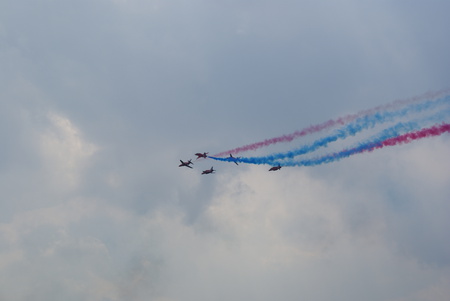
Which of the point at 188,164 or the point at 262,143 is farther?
the point at 188,164

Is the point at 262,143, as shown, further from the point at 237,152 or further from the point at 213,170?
the point at 213,170

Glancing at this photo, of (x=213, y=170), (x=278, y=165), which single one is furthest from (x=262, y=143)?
(x=213, y=170)

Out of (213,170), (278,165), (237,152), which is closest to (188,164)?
(213,170)

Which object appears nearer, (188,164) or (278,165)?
(278,165)

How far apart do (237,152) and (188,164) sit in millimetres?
15895

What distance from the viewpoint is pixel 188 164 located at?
11775 cm

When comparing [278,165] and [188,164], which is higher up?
[188,164]

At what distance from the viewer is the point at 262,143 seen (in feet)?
338

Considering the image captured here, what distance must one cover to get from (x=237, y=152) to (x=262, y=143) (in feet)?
23.1

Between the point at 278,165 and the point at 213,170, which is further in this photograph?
the point at 213,170

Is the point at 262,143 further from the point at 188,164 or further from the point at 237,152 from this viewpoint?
the point at 188,164

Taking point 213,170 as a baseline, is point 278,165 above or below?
below

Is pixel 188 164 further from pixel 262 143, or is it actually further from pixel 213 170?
pixel 262 143

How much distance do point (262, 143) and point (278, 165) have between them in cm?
586
